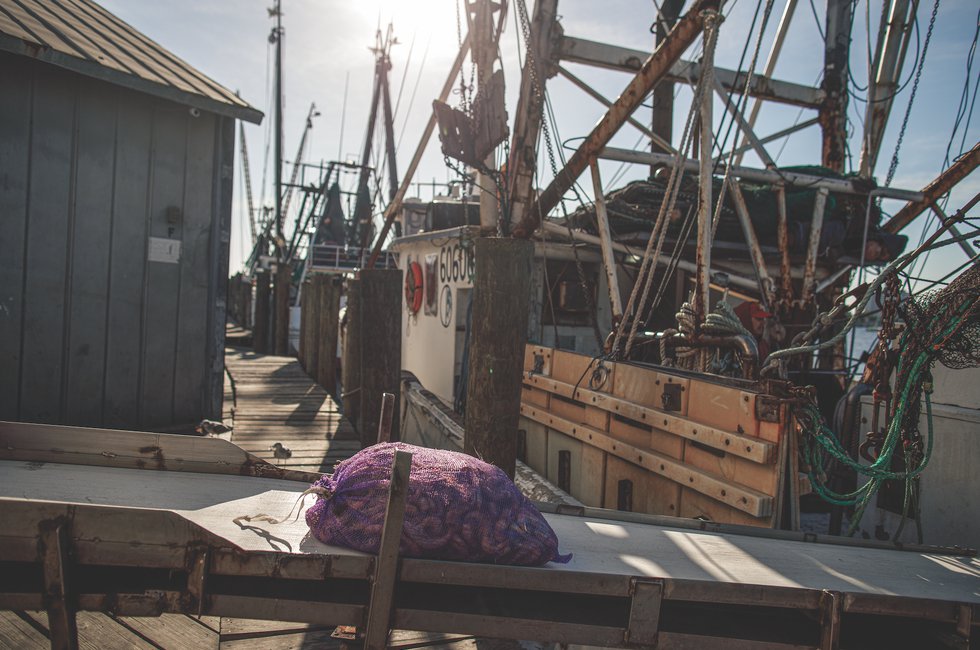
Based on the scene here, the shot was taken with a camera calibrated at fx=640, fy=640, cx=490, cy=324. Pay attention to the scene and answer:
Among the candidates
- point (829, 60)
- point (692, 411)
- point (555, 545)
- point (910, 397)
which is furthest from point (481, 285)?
point (829, 60)

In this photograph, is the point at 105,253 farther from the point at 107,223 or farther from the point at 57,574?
the point at 57,574

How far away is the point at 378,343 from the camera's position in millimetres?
→ 7469

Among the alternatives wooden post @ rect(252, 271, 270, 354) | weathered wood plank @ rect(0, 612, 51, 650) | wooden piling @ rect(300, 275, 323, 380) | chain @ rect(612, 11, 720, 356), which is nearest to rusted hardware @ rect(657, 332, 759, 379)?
chain @ rect(612, 11, 720, 356)

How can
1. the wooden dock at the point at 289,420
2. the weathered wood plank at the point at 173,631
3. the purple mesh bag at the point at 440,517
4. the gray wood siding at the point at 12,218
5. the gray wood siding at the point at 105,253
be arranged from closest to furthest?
the purple mesh bag at the point at 440,517 → the weathered wood plank at the point at 173,631 → the gray wood siding at the point at 12,218 → the gray wood siding at the point at 105,253 → the wooden dock at the point at 289,420

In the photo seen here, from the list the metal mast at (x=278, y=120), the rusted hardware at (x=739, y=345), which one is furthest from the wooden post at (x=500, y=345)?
the metal mast at (x=278, y=120)

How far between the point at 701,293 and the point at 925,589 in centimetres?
271

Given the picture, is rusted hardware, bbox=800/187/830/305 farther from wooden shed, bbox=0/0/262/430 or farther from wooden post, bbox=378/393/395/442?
wooden shed, bbox=0/0/262/430

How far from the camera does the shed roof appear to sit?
4.30 metres

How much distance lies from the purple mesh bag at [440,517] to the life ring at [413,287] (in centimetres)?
831

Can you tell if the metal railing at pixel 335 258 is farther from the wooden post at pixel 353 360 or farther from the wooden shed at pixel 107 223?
the wooden shed at pixel 107 223

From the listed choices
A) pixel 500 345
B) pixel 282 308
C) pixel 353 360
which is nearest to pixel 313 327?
pixel 353 360

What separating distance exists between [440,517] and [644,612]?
2.74 ft

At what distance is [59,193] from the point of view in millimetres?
4691

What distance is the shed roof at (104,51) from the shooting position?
430 centimetres
